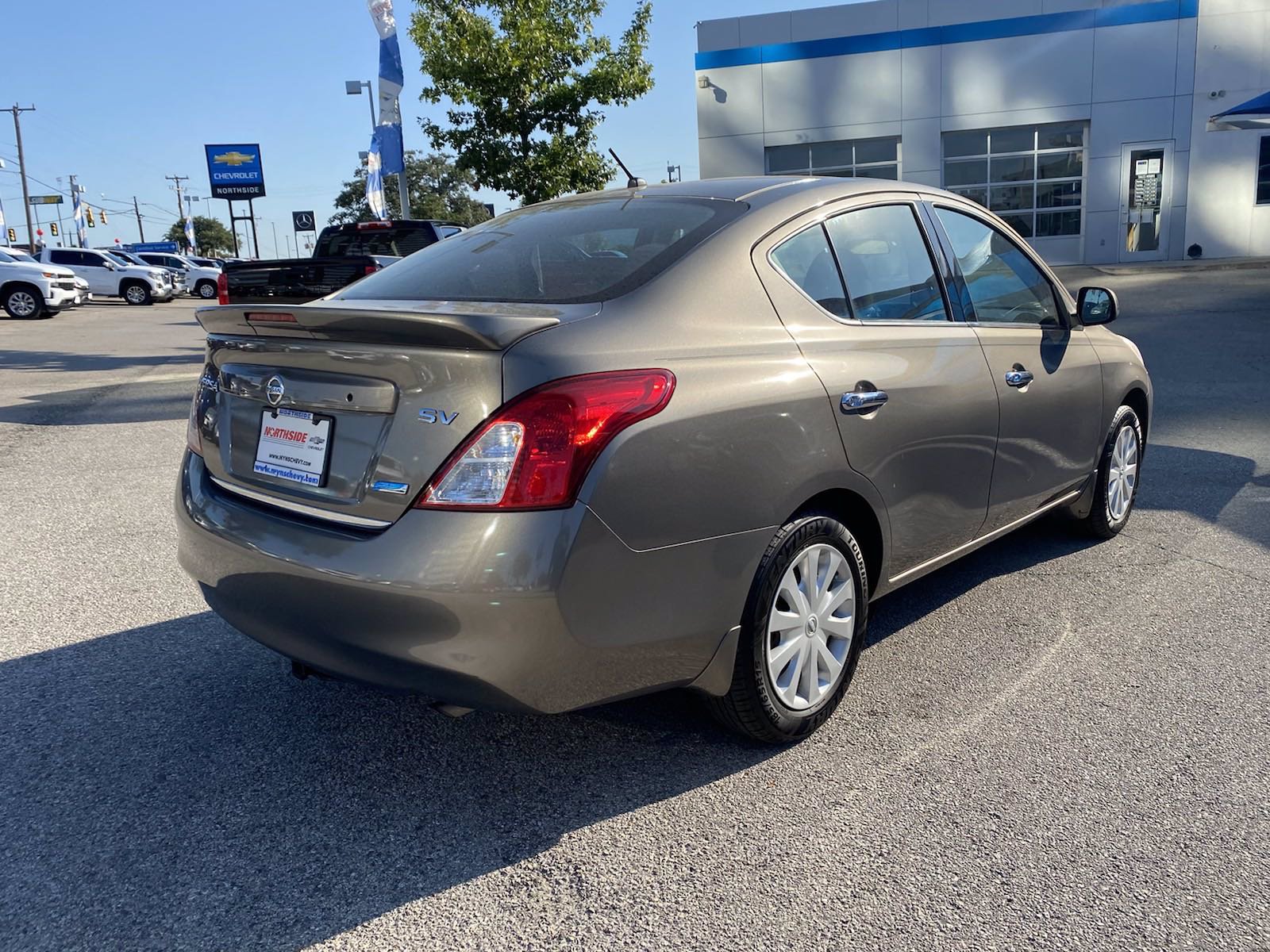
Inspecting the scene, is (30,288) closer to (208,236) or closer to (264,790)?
(264,790)

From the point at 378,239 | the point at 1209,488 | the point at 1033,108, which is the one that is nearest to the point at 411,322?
the point at 1209,488

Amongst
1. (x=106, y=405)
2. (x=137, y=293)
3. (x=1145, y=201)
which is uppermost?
(x=1145, y=201)

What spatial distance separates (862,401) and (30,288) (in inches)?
1095

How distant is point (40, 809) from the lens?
2.79 meters

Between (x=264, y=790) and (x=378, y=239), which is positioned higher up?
(x=378, y=239)

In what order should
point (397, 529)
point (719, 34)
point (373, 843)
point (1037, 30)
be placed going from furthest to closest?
point (719, 34), point (1037, 30), point (373, 843), point (397, 529)

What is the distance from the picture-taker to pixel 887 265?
11.6 feet

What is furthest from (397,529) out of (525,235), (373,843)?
(525,235)

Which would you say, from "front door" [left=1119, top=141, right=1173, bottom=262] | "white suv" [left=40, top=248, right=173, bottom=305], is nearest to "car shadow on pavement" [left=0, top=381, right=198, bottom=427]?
"front door" [left=1119, top=141, right=1173, bottom=262]

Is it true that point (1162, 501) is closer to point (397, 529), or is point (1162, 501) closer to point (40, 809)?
point (397, 529)

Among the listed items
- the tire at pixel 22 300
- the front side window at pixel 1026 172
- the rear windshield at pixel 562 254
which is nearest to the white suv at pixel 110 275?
the tire at pixel 22 300

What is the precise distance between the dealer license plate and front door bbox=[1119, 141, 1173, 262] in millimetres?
28751

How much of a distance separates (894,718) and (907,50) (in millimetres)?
28184

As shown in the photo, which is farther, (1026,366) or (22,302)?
(22,302)
